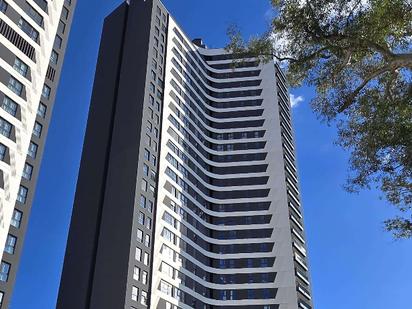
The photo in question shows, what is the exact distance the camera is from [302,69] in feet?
68.4

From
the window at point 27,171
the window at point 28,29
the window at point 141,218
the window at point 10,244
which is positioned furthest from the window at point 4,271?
the window at point 28,29

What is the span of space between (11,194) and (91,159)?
34.3 meters

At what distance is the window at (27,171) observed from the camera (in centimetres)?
5375

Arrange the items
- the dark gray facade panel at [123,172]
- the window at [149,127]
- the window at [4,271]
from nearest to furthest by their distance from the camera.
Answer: the window at [4,271] → the dark gray facade panel at [123,172] → the window at [149,127]

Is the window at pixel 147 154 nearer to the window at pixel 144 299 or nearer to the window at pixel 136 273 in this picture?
the window at pixel 136 273

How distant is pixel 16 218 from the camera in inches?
2007

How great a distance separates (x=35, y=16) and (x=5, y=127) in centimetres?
1786

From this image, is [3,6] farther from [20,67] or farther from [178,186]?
[178,186]

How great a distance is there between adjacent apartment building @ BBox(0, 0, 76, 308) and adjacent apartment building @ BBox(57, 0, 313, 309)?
1988cm

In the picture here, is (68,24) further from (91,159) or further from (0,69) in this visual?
(91,159)

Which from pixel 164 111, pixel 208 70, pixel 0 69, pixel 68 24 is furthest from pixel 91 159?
pixel 208 70

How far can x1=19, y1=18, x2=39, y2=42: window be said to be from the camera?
58625 millimetres

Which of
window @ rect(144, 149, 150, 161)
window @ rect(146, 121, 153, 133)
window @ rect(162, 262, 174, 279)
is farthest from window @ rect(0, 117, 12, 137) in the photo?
window @ rect(162, 262, 174, 279)

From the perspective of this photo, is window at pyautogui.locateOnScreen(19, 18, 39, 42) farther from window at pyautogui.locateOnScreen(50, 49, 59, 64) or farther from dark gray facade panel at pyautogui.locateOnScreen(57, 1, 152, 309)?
dark gray facade panel at pyautogui.locateOnScreen(57, 1, 152, 309)
